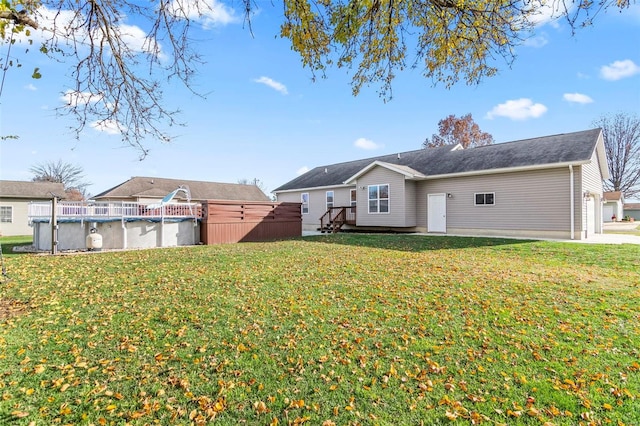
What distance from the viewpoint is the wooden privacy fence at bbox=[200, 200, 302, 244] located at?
1402 centimetres

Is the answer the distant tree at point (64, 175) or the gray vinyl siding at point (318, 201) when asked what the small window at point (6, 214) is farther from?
the distant tree at point (64, 175)

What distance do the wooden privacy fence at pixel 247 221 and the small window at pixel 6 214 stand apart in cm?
1806

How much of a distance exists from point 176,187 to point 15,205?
36.9 feet

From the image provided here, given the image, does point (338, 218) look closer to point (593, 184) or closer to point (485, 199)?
point (485, 199)

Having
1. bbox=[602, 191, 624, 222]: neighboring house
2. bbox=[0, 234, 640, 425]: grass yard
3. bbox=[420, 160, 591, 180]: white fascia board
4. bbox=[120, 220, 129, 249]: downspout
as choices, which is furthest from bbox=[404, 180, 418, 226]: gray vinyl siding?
bbox=[602, 191, 624, 222]: neighboring house

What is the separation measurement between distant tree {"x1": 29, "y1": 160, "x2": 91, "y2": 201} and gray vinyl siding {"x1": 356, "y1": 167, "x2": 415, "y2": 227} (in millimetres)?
39788

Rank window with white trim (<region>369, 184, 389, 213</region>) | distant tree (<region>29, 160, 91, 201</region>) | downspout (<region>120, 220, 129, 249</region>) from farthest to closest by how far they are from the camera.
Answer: distant tree (<region>29, 160, 91, 201</region>) < window with white trim (<region>369, 184, 389, 213</region>) < downspout (<region>120, 220, 129, 249</region>)

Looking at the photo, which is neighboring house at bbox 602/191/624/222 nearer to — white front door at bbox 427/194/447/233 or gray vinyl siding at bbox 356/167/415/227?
white front door at bbox 427/194/447/233

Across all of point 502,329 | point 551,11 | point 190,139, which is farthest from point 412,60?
point 502,329

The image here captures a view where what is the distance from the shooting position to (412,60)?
468cm

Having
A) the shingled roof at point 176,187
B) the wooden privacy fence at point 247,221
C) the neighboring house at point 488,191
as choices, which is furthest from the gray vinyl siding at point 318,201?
the shingled roof at point 176,187

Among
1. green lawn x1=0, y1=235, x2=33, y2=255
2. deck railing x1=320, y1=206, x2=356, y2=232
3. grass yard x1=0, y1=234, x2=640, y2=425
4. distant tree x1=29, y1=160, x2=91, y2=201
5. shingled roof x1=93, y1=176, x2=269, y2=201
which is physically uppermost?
distant tree x1=29, y1=160, x2=91, y2=201

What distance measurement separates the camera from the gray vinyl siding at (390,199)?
17359mm

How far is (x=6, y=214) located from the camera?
2216 cm
